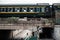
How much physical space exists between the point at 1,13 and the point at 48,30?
7717 millimetres

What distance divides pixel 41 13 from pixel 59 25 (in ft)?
14.8

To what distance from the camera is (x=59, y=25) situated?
26.3m

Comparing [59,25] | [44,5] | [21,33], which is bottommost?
[21,33]

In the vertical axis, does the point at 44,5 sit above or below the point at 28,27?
above

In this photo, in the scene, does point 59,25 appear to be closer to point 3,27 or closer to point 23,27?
point 23,27

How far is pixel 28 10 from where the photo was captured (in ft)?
96.9

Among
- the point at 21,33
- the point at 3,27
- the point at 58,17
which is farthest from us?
the point at 21,33

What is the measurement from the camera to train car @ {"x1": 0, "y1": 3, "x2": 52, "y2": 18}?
29469mm

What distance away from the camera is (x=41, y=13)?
2981 centimetres

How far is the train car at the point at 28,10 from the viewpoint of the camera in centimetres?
2947

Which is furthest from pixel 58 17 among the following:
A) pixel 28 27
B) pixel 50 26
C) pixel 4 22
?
pixel 4 22

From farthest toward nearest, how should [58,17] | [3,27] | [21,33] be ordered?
[21,33] < [58,17] < [3,27]

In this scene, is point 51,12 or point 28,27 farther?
point 51,12

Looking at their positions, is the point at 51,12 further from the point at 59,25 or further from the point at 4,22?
the point at 4,22
